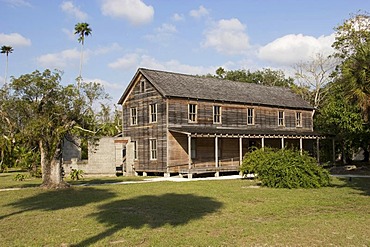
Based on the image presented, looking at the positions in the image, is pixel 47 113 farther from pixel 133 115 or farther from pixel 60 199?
pixel 133 115

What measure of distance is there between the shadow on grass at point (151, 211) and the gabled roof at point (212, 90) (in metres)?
15.2

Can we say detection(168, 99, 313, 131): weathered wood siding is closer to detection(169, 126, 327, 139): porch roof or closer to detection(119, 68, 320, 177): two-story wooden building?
detection(119, 68, 320, 177): two-story wooden building

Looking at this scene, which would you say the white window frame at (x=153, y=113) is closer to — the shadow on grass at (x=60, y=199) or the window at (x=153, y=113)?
the window at (x=153, y=113)

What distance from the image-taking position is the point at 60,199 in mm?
17000

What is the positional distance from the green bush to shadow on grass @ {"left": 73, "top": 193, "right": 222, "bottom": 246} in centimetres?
545

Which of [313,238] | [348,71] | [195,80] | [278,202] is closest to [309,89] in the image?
[195,80]

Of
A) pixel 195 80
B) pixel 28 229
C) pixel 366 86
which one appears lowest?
pixel 28 229

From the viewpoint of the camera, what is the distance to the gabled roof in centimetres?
3209

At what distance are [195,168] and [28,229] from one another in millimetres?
20014

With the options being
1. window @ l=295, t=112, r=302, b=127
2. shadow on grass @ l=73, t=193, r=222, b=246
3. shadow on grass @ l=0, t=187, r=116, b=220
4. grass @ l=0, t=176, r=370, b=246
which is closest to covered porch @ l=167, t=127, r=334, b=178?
window @ l=295, t=112, r=302, b=127

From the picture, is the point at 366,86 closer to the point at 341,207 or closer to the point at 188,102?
the point at 341,207

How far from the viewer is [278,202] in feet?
49.9

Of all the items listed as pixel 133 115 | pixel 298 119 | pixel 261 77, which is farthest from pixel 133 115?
pixel 261 77

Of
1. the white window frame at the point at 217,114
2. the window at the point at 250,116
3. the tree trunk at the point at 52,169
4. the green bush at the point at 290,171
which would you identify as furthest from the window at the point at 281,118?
the tree trunk at the point at 52,169
